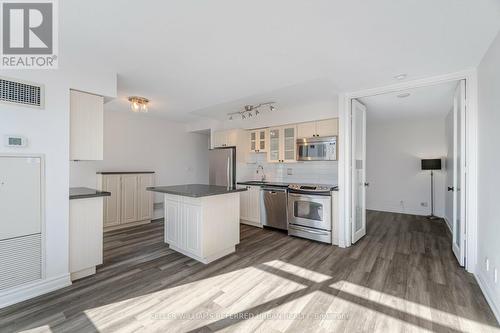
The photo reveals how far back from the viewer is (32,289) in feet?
7.00

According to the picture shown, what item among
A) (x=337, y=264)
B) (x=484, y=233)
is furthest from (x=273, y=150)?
(x=484, y=233)

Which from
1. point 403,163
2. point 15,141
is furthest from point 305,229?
point 15,141

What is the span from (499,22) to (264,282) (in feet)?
10.2

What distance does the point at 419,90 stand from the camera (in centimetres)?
317

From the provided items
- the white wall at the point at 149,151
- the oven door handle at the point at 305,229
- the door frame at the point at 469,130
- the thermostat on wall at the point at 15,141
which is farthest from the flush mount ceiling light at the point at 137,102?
the door frame at the point at 469,130

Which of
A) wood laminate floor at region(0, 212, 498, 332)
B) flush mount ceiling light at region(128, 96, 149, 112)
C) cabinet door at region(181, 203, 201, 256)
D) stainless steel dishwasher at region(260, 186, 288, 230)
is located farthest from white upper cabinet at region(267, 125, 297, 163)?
flush mount ceiling light at region(128, 96, 149, 112)

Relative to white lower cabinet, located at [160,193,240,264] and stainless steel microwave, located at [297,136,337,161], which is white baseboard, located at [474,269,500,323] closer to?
stainless steel microwave, located at [297,136,337,161]

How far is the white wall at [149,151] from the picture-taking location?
4586mm

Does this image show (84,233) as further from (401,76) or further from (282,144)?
(401,76)

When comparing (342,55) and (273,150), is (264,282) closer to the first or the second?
(342,55)

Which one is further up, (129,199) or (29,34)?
(29,34)

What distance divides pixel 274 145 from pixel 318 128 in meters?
1.03

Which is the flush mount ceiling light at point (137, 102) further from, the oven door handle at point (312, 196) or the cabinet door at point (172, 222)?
the oven door handle at point (312, 196)

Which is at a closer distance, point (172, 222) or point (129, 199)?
point (172, 222)
